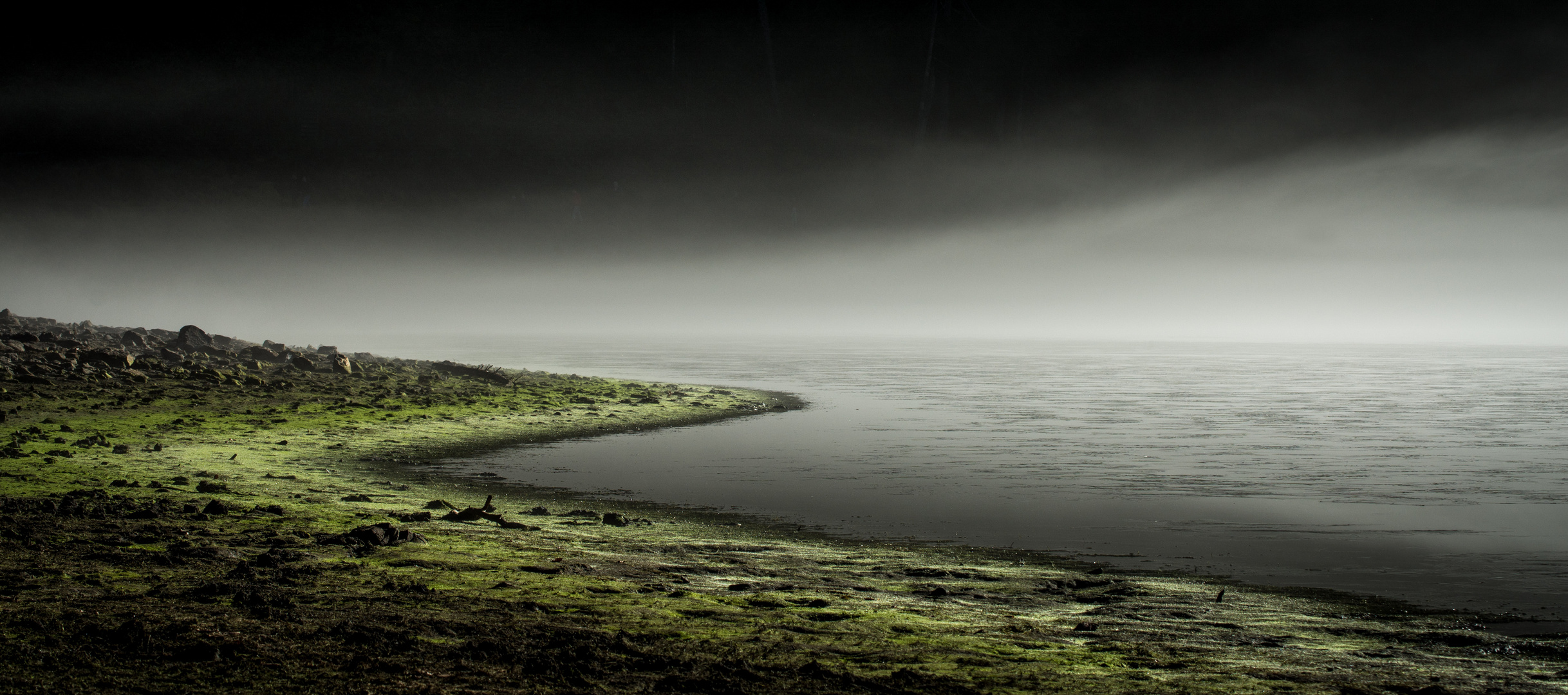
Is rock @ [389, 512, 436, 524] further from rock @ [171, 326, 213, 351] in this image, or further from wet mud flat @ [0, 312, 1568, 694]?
rock @ [171, 326, 213, 351]

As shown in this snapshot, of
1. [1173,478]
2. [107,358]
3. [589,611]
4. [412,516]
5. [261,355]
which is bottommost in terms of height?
[412,516]

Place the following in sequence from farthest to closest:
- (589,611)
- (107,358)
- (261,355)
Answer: (261,355)
(107,358)
(589,611)

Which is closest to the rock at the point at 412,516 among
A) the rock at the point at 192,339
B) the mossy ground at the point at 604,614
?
A: the mossy ground at the point at 604,614

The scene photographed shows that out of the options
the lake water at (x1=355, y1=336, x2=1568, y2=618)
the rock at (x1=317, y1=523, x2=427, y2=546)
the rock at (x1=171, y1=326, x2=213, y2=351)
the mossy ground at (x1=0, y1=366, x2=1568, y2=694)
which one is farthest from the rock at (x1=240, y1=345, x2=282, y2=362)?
the rock at (x1=317, y1=523, x2=427, y2=546)

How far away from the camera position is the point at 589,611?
9.73 m

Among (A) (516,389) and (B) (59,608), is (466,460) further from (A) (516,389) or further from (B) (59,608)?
(A) (516,389)

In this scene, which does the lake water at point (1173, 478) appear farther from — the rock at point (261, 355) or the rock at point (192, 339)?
the rock at point (192, 339)

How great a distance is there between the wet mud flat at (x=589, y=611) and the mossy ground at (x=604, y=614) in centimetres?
5

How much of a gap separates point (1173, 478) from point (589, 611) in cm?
2122

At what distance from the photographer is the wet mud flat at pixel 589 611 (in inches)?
294

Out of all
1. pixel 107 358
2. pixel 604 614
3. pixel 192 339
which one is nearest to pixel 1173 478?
pixel 604 614

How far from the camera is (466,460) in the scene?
26.8 metres

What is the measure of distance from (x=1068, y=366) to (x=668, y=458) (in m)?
92.8

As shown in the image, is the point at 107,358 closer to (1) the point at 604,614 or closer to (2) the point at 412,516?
(2) the point at 412,516
